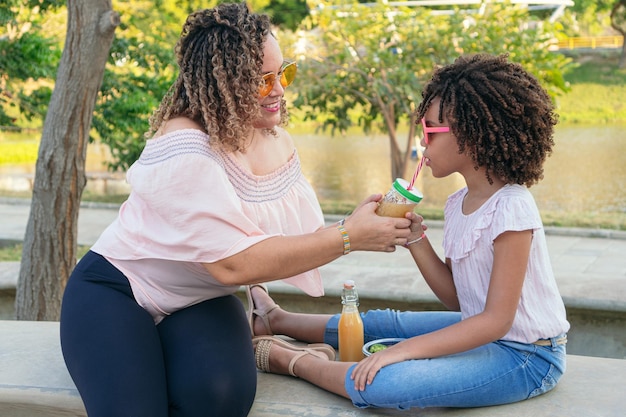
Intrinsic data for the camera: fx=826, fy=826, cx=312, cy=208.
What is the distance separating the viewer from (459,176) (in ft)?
50.3

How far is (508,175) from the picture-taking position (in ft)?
8.35

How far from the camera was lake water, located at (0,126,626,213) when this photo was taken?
1263cm

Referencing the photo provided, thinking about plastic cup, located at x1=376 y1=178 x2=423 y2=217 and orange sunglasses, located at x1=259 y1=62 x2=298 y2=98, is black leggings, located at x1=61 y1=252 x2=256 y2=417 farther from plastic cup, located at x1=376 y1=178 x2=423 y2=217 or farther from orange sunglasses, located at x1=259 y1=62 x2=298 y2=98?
orange sunglasses, located at x1=259 y1=62 x2=298 y2=98

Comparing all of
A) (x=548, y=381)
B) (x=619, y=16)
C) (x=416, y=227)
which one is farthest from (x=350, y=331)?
(x=619, y=16)

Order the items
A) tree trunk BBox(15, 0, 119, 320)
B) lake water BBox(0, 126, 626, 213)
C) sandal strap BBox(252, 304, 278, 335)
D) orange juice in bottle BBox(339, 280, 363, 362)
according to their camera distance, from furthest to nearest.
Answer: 1. lake water BBox(0, 126, 626, 213)
2. tree trunk BBox(15, 0, 119, 320)
3. sandal strap BBox(252, 304, 278, 335)
4. orange juice in bottle BBox(339, 280, 363, 362)

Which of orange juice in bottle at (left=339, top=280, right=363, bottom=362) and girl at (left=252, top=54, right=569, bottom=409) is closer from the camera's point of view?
girl at (left=252, top=54, right=569, bottom=409)

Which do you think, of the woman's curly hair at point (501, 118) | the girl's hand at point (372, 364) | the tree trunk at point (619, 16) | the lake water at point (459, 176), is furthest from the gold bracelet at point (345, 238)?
the tree trunk at point (619, 16)

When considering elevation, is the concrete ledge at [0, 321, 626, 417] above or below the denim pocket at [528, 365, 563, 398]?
below

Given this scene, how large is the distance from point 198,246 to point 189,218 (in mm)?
87

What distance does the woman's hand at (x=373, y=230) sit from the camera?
2.53 meters

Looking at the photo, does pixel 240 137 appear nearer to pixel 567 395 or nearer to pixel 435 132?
pixel 435 132

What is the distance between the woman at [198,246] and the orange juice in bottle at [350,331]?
0.33m

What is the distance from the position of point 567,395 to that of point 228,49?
4.94 feet

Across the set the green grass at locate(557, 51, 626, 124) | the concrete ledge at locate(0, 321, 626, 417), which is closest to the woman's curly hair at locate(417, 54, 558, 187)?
the concrete ledge at locate(0, 321, 626, 417)
